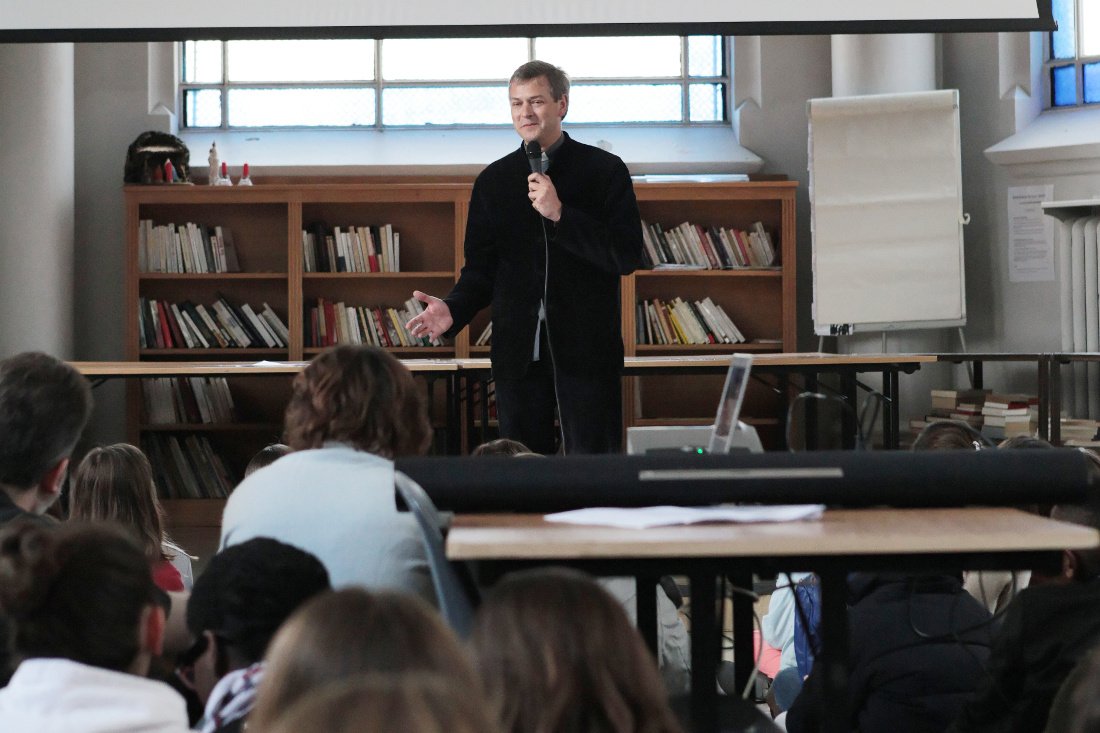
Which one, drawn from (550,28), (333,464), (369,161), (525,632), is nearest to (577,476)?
(333,464)

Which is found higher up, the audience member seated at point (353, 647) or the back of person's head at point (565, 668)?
the audience member seated at point (353, 647)

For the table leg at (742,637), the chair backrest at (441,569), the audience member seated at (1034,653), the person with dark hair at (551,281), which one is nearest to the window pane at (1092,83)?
the person with dark hair at (551,281)

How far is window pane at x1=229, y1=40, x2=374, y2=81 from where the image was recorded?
23.2 ft

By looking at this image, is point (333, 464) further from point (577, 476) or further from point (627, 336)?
point (627, 336)

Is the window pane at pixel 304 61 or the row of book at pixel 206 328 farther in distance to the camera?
the window pane at pixel 304 61

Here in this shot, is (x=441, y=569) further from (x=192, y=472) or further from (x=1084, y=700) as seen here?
(x=192, y=472)

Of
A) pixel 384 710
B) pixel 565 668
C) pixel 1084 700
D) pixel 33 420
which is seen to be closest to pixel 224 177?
pixel 33 420

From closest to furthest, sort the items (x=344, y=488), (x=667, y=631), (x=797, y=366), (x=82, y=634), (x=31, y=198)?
(x=82, y=634), (x=344, y=488), (x=667, y=631), (x=797, y=366), (x=31, y=198)

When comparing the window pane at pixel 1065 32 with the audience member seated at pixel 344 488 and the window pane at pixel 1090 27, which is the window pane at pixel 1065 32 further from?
the audience member seated at pixel 344 488

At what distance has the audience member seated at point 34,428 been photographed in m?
1.88

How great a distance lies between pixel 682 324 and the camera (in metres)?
A: 6.52

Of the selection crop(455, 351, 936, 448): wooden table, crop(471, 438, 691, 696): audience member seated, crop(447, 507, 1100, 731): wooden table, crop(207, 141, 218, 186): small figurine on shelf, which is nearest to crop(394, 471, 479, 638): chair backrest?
crop(447, 507, 1100, 731): wooden table

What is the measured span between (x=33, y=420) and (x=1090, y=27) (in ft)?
19.7

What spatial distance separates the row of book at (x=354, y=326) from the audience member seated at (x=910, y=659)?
465cm
